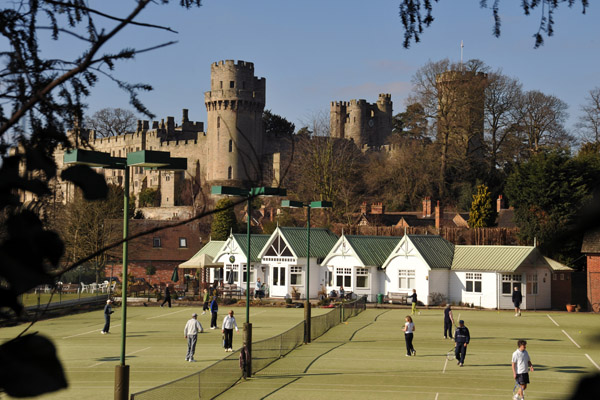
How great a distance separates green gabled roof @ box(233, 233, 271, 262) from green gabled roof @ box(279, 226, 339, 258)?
2886 mm

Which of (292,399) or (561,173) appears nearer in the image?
(292,399)

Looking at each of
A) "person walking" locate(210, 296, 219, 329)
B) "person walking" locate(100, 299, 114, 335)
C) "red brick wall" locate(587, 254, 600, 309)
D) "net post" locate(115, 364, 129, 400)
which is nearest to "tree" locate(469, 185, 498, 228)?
"red brick wall" locate(587, 254, 600, 309)

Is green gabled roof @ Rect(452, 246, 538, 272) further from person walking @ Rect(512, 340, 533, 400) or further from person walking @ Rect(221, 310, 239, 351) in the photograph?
person walking @ Rect(512, 340, 533, 400)

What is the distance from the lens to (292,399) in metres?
21.2

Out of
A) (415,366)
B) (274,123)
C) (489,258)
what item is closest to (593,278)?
(489,258)

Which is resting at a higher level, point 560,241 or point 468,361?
point 560,241

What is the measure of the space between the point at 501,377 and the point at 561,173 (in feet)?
118

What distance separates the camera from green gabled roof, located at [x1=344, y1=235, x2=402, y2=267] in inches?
2296

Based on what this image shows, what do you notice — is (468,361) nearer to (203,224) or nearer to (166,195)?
(203,224)

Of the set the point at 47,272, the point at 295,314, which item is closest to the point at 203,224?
the point at 295,314

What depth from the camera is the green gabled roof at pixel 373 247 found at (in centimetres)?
5831

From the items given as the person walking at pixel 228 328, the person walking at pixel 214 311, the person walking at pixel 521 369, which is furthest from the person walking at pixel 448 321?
the person walking at pixel 521 369

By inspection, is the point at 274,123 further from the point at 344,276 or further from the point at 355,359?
the point at 355,359

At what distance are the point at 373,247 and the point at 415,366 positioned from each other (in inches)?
1306
